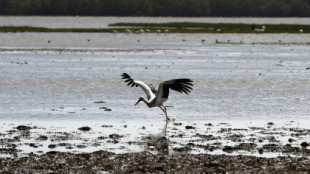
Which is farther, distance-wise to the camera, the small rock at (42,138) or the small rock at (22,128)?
the small rock at (22,128)

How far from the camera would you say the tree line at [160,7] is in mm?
147875

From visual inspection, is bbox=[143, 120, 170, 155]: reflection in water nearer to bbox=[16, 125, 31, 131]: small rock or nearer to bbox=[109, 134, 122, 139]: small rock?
bbox=[109, 134, 122, 139]: small rock

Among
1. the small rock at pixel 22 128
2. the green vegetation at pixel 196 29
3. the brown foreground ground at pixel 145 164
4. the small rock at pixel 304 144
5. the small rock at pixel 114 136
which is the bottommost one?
the brown foreground ground at pixel 145 164

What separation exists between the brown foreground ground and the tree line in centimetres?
13481

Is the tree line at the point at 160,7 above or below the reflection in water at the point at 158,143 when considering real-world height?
above

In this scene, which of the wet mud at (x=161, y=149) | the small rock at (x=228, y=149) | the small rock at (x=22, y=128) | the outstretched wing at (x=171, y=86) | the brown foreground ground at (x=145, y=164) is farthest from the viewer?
the outstretched wing at (x=171, y=86)

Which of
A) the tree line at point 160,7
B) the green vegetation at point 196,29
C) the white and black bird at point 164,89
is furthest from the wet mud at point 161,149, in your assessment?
the tree line at point 160,7

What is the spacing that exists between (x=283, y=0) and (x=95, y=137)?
140078 mm

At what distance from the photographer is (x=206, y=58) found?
41.9 meters

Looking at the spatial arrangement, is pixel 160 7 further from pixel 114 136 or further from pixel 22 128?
pixel 114 136

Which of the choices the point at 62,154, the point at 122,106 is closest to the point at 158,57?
the point at 122,106

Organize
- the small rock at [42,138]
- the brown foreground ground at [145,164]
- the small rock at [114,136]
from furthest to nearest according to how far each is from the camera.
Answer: the small rock at [114,136]
the small rock at [42,138]
the brown foreground ground at [145,164]

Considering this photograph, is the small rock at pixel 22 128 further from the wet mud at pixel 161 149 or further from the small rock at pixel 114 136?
the small rock at pixel 114 136

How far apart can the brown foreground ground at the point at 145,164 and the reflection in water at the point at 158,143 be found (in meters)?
0.93
